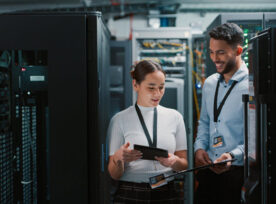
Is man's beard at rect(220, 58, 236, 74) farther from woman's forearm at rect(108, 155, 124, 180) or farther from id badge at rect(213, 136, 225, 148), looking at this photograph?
woman's forearm at rect(108, 155, 124, 180)

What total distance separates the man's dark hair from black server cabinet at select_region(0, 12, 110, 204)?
21.1 inches

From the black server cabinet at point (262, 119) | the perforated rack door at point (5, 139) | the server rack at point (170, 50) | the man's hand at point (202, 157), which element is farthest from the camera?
the server rack at point (170, 50)

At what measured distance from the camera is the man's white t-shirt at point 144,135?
1.12 metres

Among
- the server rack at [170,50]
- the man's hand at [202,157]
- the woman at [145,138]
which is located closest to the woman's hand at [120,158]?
the woman at [145,138]

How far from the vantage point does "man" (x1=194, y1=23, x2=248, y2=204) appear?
112cm

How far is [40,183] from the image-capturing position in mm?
1063

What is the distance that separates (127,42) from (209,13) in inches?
100

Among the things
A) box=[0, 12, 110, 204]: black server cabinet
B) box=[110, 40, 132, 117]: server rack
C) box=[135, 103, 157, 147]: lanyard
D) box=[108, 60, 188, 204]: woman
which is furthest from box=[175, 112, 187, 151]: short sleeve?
box=[110, 40, 132, 117]: server rack

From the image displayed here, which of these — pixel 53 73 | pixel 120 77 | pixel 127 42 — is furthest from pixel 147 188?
pixel 127 42

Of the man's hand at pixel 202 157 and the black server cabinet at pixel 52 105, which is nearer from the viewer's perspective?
the black server cabinet at pixel 52 105

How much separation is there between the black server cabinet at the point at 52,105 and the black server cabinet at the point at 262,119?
23.2 inches

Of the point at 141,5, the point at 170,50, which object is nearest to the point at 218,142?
the point at 170,50

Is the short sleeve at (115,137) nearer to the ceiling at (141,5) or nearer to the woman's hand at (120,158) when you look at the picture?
the woman's hand at (120,158)

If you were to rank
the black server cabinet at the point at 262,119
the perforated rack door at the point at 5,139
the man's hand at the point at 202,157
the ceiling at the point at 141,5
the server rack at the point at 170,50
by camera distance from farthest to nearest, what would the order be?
the ceiling at the point at 141,5 < the server rack at the point at 170,50 < the man's hand at the point at 202,157 < the perforated rack door at the point at 5,139 < the black server cabinet at the point at 262,119
